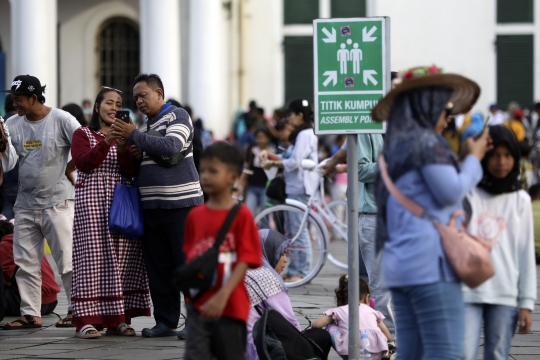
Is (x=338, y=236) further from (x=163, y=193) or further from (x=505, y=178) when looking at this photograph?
(x=505, y=178)

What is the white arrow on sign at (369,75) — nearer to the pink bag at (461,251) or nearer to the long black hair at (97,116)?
the pink bag at (461,251)

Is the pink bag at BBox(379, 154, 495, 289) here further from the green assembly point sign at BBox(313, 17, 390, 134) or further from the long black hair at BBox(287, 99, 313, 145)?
the long black hair at BBox(287, 99, 313, 145)

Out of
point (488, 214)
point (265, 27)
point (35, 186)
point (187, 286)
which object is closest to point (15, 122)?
point (35, 186)

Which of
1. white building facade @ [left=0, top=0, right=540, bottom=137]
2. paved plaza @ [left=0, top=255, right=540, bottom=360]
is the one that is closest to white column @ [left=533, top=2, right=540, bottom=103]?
white building facade @ [left=0, top=0, right=540, bottom=137]

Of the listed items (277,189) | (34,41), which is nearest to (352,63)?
(277,189)

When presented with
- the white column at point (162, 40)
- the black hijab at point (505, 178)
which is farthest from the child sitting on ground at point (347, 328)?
the white column at point (162, 40)

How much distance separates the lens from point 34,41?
2222 cm

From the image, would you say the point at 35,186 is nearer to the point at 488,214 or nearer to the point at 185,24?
the point at 488,214

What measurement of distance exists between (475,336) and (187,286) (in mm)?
1336

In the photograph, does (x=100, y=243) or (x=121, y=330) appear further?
(x=121, y=330)

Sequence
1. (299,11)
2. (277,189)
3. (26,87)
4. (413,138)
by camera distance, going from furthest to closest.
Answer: (299,11), (277,189), (26,87), (413,138)

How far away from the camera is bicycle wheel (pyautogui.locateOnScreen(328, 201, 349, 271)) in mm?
12102

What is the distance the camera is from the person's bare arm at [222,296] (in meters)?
4.93

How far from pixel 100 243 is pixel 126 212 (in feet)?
1.13
